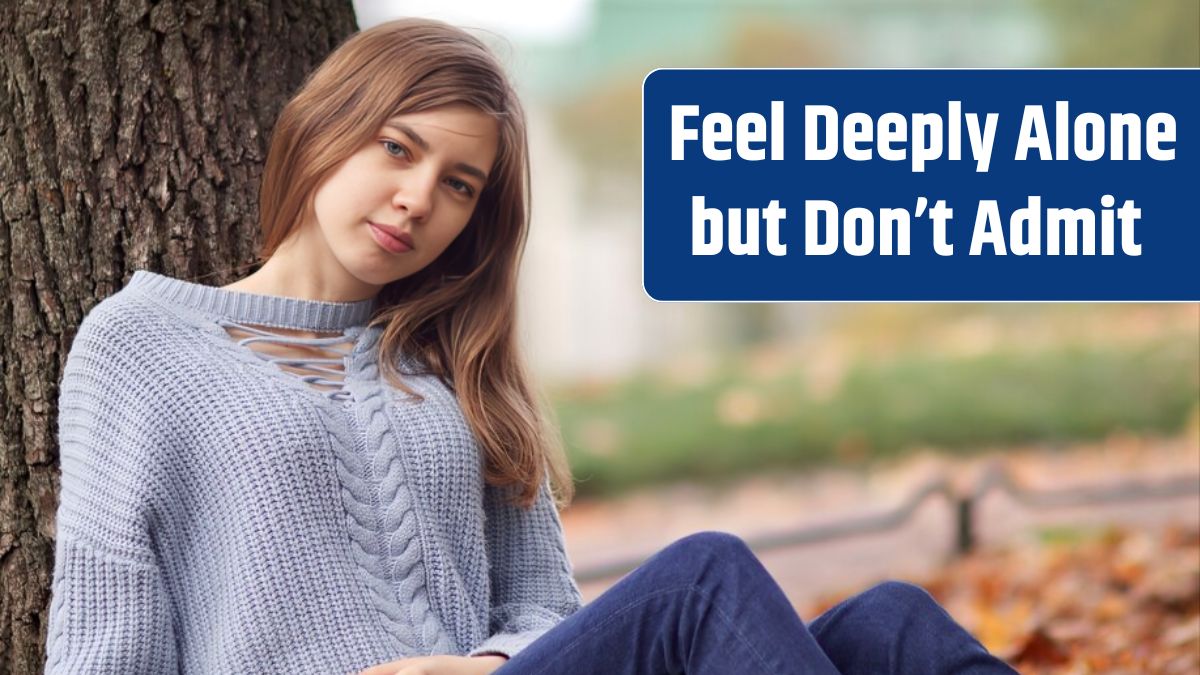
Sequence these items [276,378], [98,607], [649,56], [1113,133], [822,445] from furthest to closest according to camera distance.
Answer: [649,56], [822,445], [1113,133], [276,378], [98,607]

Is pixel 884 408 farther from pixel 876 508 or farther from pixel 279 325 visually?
pixel 279 325

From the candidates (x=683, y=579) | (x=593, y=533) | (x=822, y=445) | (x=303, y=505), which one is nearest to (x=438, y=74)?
(x=303, y=505)

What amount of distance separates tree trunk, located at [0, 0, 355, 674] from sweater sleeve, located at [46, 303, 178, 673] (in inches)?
16.4

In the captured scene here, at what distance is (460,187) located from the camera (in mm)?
2467

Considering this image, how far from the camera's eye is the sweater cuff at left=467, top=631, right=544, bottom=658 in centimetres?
232

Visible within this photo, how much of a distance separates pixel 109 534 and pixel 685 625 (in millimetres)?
830

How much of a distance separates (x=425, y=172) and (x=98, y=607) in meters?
0.82

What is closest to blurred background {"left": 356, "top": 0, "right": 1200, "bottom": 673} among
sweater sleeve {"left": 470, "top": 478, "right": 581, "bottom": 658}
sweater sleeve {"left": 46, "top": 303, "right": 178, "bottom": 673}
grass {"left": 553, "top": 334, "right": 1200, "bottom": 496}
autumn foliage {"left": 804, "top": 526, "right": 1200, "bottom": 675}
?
grass {"left": 553, "top": 334, "right": 1200, "bottom": 496}

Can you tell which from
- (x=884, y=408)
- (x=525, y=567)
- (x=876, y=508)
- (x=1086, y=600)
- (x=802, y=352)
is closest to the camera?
(x=525, y=567)

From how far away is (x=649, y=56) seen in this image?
32.1ft

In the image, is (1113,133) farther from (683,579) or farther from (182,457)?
(182,457)

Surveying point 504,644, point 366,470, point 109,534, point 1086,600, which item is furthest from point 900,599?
point 1086,600

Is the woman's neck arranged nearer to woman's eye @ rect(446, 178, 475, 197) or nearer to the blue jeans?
woman's eye @ rect(446, 178, 475, 197)

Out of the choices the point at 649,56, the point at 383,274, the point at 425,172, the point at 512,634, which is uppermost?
the point at 649,56
